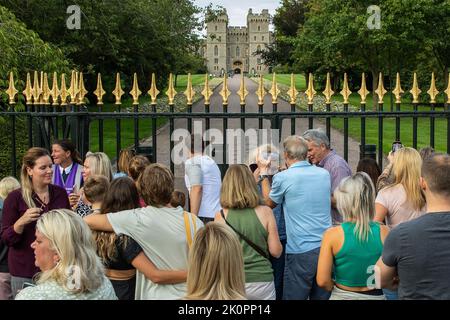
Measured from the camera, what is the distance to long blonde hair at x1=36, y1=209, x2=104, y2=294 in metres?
3.45

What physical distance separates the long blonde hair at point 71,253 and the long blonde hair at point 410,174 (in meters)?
2.86

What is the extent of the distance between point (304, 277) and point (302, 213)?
0.59 meters

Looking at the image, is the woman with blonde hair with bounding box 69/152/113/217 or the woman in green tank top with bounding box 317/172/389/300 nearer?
the woman in green tank top with bounding box 317/172/389/300

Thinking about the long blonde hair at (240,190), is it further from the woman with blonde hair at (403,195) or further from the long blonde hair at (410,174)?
the long blonde hair at (410,174)

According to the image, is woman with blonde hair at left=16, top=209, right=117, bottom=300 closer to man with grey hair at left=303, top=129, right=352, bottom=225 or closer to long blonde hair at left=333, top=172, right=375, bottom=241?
long blonde hair at left=333, top=172, right=375, bottom=241

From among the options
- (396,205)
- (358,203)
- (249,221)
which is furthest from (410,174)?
(249,221)

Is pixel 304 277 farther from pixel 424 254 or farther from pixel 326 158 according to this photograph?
pixel 424 254

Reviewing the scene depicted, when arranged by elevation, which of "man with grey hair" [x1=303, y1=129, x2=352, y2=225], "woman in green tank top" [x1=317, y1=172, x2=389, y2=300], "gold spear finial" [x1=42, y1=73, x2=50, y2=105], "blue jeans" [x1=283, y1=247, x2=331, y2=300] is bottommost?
"blue jeans" [x1=283, y1=247, x2=331, y2=300]

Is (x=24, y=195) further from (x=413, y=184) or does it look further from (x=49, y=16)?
(x=49, y=16)

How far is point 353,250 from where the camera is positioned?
450 cm

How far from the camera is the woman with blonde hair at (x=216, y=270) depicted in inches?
140

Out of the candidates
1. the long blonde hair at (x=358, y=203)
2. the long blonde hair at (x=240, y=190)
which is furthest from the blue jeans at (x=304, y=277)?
the long blonde hair at (x=358, y=203)

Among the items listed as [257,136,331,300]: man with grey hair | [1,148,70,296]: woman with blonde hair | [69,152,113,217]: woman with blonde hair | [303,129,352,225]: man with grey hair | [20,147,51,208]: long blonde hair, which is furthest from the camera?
[303,129,352,225]: man with grey hair

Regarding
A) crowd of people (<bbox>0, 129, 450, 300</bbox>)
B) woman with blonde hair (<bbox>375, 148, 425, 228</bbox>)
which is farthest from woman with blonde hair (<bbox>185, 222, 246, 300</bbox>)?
woman with blonde hair (<bbox>375, 148, 425, 228</bbox>)
